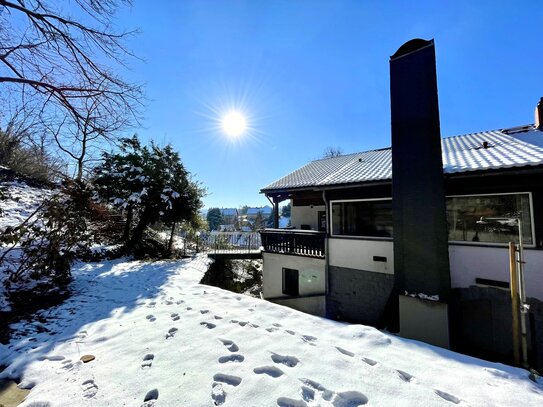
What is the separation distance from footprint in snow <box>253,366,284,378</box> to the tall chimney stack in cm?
494

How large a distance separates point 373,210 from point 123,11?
7.84 meters

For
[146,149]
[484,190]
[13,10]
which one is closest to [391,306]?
[484,190]

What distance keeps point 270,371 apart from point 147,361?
1.35 meters

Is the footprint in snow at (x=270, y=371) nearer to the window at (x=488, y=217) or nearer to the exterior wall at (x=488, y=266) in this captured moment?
the window at (x=488, y=217)

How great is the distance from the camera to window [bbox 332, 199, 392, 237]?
7.39 m

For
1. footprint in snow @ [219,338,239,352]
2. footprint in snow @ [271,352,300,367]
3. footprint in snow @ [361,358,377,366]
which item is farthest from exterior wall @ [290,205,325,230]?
footprint in snow @ [271,352,300,367]

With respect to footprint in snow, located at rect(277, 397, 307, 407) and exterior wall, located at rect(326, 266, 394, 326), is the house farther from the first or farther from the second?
footprint in snow, located at rect(277, 397, 307, 407)

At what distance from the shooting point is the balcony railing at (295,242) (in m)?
8.73

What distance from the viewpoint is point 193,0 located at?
19.5ft

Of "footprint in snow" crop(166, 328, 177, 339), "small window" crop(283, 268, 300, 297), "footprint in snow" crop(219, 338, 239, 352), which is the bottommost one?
"small window" crop(283, 268, 300, 297)

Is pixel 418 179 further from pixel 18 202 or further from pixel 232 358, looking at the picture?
pixel 18 202

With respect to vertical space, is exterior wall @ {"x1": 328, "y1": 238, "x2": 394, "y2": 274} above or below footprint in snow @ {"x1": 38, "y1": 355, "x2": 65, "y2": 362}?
above

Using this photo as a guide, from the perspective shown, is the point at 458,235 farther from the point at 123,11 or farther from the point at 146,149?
the point at 146,149

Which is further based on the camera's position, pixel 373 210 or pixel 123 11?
pixel 373 210
